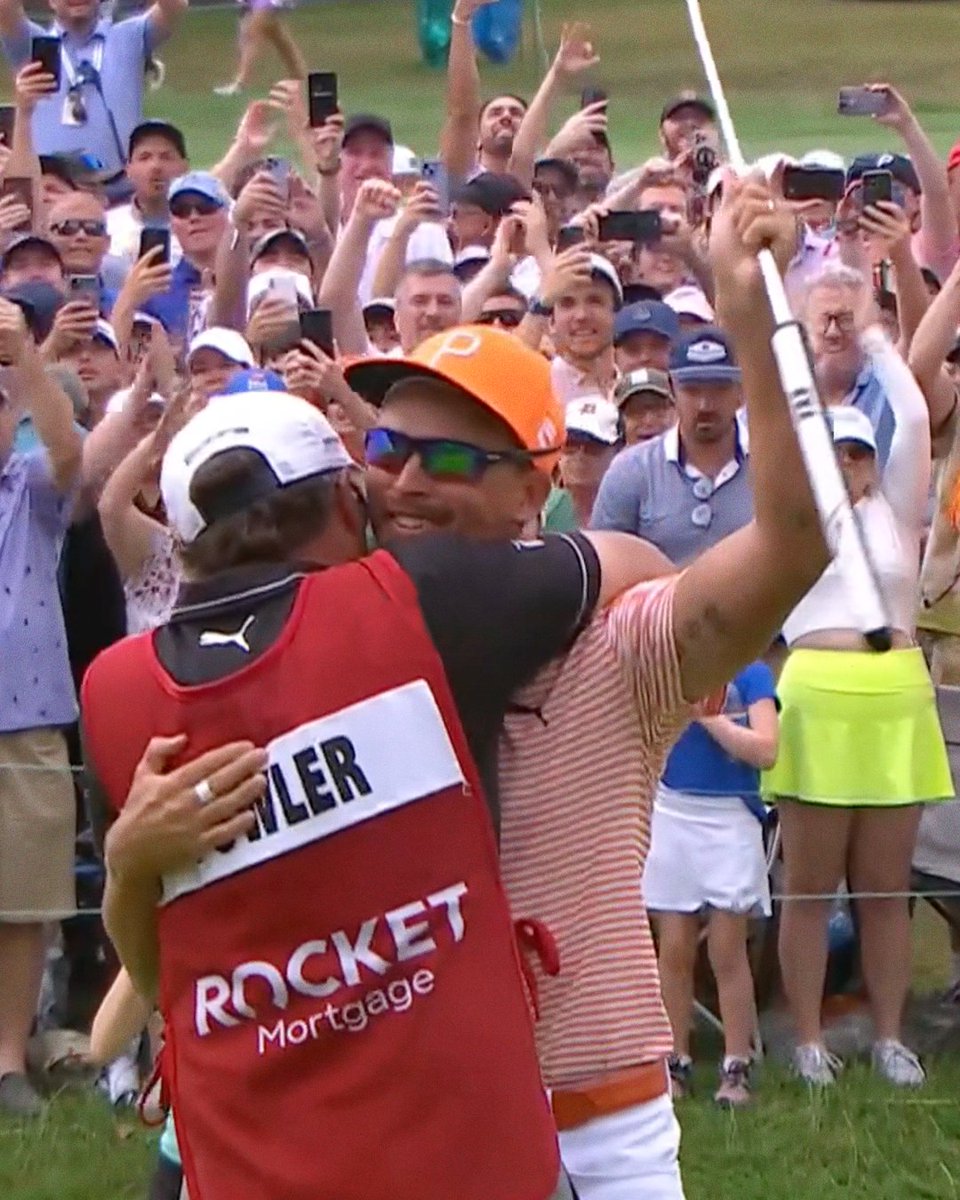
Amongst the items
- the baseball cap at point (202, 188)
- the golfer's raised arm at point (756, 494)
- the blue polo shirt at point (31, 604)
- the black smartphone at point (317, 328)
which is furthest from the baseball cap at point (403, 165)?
the golfer's raised arm at point (756, 494)

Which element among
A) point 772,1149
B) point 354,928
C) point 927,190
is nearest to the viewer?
point 354,928

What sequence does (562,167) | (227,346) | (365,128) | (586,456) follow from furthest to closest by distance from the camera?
1. (365,128)
2. (562,167)
3. (227,346)
4. (586,456)

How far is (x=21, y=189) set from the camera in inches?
347

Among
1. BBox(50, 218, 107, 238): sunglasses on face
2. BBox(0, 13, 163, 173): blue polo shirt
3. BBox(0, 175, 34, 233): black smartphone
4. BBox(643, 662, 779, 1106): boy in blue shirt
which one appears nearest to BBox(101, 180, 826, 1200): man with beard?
BBox(643, 662, 779, 1106): boy in blue shirt

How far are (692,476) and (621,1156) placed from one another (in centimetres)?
340

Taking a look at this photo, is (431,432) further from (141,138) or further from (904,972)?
(141,138)

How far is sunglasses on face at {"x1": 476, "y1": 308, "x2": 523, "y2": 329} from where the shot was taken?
7918 mm

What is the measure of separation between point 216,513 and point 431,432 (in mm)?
434

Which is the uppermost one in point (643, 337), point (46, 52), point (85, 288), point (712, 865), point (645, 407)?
point (46, 52)

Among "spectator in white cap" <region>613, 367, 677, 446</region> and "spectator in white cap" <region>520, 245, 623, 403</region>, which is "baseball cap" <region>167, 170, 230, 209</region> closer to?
"spectator in white cap" <region>520, 245, 623, 403</region>

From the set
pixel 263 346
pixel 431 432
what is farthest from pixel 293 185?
pixel 431 432

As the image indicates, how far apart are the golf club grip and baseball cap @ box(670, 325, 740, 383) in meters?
3.57

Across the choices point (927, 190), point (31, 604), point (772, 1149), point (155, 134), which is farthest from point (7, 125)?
point (772, 1149)

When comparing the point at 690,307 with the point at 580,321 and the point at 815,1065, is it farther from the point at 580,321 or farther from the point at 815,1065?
the point at 815,1065
